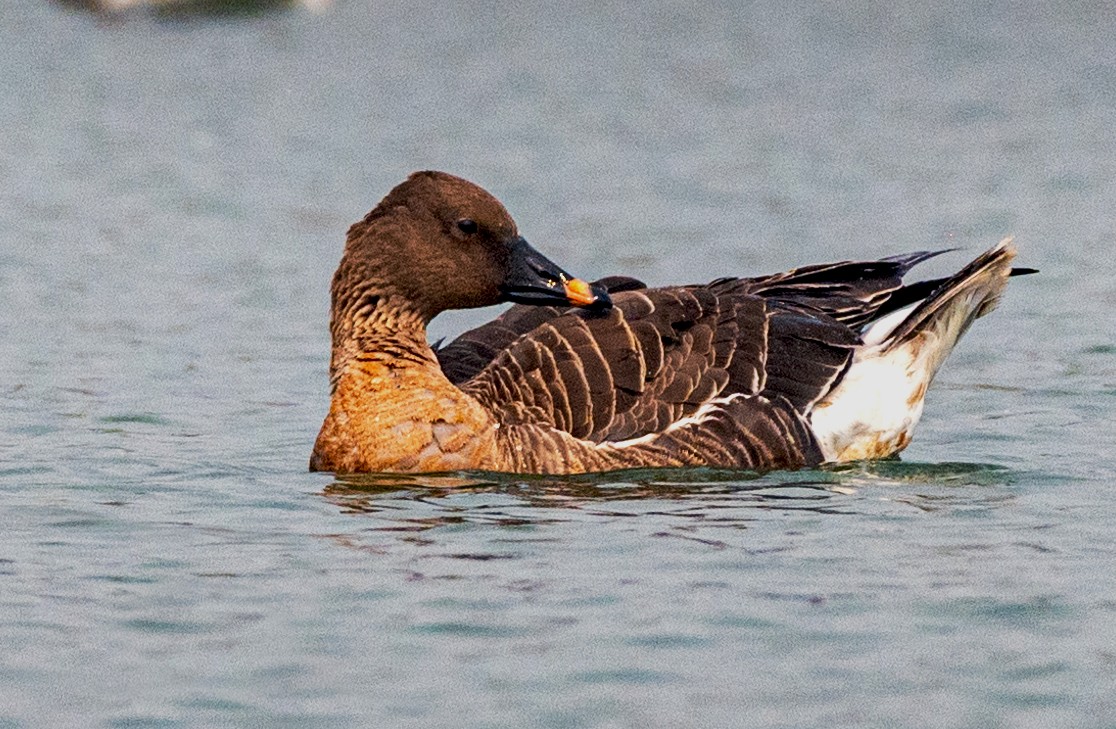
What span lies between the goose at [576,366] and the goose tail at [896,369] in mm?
11

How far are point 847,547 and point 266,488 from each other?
2.80m

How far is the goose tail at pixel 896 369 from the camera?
10500 millimetres

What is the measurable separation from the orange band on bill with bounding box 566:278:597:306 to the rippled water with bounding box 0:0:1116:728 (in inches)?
33.1

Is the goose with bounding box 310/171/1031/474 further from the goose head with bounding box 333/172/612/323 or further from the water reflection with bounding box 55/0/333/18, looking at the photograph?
the water reflection with bounding box 55/0/333/18

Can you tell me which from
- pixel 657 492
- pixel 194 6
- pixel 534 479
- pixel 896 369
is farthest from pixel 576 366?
pixel 194 6

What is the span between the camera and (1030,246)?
652 inches

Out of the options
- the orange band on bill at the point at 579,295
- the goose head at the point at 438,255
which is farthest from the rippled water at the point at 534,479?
the goose head at the point at 438,255

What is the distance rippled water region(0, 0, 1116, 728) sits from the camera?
6.93 m

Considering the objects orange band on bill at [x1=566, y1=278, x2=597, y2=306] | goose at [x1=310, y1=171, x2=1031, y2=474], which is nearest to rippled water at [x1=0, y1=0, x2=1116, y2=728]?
goose at [x1=310, y1=171, x2=1031, y2=474]

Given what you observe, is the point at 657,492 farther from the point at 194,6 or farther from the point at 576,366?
the point at 194,6

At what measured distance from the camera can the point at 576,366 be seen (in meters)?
9.97

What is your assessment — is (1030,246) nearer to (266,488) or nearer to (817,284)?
(817,284)

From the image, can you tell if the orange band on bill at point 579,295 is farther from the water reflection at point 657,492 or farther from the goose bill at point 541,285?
the water reflection at point 657,492

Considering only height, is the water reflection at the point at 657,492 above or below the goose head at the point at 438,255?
below
